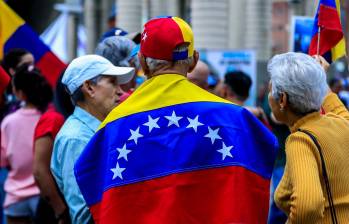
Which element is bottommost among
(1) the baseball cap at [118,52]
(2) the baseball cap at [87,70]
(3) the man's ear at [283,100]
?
(1) the baseball cap at [118,52]

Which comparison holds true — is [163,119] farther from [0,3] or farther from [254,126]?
[0,3]

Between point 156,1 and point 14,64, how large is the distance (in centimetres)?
3433

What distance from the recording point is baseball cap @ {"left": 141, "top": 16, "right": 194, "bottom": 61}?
12.9ft

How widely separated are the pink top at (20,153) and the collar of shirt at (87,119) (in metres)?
2.17

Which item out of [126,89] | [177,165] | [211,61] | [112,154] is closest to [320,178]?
[177,165]

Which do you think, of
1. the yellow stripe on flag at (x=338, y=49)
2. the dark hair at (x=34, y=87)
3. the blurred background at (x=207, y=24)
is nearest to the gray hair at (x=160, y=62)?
the yellow stripe on flag at (x=338, y=49)

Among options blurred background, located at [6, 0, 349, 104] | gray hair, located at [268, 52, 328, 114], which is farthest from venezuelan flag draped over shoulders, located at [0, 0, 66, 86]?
gray hair, located at [268, 52, 328, 114]

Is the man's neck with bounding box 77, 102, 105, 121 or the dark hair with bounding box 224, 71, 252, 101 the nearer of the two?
the man's neck with bounding box 77, 102, 105, 121

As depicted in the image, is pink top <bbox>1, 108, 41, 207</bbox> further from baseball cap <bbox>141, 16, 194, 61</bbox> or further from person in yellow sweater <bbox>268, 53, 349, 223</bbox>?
person in yellow sweater <bbox>268, 53, 349, 223</bbox>

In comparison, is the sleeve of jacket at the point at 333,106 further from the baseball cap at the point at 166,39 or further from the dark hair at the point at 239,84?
the dark hair at the point at 239,84

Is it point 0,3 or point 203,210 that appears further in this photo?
point 0,3

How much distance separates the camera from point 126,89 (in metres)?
5.86

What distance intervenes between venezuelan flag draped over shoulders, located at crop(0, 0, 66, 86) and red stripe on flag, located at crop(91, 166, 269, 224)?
4.38 m

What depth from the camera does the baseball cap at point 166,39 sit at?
12.9 feet
